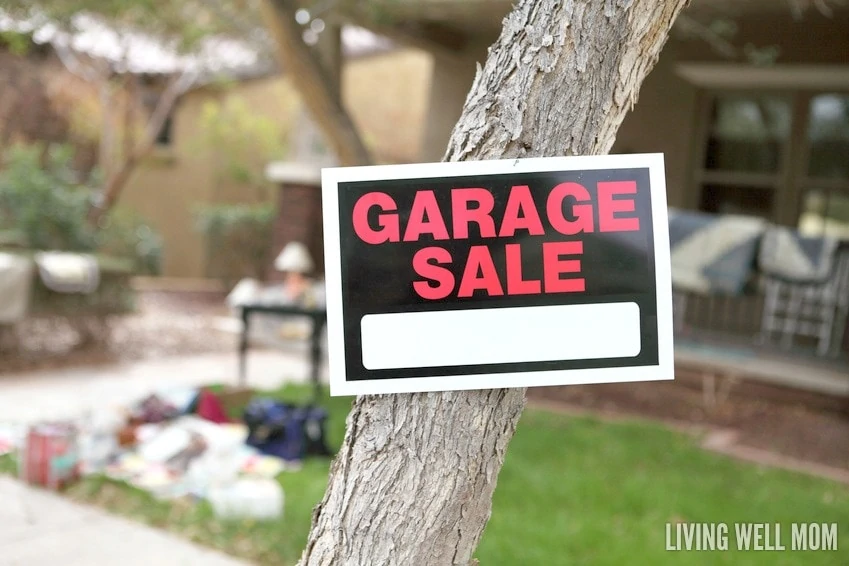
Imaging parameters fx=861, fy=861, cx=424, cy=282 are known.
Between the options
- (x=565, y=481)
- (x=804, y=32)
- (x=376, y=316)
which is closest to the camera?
(x=376, y=316)

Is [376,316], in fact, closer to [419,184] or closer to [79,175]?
[419,184]

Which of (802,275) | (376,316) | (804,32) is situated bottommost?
(802,275)

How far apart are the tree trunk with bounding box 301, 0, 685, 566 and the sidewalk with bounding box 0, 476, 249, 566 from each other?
2.37 metres

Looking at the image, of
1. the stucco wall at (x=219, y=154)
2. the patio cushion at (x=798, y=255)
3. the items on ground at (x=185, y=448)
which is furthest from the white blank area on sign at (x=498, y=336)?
the stucco wall at (x=219, y=154)

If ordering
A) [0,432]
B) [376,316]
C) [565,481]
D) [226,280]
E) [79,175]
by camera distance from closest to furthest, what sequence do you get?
[376,316]
[565,481]
[0,432]
[226,280]
[79,175]

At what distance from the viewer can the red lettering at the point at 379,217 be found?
1434 millimetres

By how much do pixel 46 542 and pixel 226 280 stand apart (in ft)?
30.0

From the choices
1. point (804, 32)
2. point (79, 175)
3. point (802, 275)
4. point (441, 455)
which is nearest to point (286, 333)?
point (802, 275)

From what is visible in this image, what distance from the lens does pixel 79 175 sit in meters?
14.6

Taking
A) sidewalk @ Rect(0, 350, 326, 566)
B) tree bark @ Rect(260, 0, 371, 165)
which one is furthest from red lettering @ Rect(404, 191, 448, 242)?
tree bark @ Rect(260, 0, 371, 165)

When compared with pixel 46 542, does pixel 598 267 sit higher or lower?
higher

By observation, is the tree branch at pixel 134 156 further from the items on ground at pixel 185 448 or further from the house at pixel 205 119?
the items on ground at pixel 185 448

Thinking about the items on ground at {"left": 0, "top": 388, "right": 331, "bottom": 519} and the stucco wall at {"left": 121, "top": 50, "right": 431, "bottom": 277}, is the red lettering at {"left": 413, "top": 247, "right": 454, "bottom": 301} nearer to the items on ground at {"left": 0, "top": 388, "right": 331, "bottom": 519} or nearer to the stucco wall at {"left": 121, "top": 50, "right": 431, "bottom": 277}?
the items on ground at {"left": 0, "top": 388, "right": 331, "bottom": 519}

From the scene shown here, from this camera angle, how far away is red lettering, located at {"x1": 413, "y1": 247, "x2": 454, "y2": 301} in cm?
143
